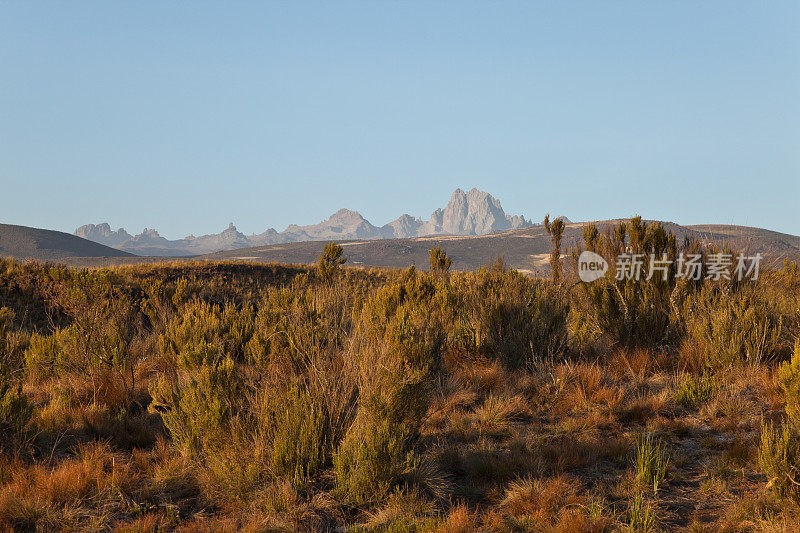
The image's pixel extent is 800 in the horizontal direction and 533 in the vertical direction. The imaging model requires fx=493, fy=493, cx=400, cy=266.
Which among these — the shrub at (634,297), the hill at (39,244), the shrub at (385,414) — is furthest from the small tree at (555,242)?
the hill at (39,244)

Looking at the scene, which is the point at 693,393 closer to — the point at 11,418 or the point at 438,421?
the point at 438,421

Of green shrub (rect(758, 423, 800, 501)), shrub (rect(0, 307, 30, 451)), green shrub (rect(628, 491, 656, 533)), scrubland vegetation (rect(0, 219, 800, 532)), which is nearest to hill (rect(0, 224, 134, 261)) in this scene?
scrubland vegetation (rect(0, 219, 800, 532))

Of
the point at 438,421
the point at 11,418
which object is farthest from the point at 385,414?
the point at 11,418

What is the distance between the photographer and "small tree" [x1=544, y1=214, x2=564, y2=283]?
12.0m

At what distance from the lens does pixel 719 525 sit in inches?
124

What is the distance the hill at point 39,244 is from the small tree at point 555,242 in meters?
118

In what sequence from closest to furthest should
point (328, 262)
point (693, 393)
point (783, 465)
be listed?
1. point (783, 465)
2. point (693, 393)
3. point (328, 262)

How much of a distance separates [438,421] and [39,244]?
14334cm

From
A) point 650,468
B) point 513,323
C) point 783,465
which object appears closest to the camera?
point 783,465

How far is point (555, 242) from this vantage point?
523 inches

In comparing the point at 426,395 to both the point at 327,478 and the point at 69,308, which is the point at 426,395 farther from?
the point at 69,308

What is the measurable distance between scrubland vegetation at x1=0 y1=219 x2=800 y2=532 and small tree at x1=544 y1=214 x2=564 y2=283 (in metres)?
3.89

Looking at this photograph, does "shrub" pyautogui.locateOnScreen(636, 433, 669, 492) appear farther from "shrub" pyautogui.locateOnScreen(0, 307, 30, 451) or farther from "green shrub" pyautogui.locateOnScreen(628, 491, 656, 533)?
"shrub" pyautogui.locateOnScreen(0, 307, 30, 451)

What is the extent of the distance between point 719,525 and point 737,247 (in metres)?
6.17
